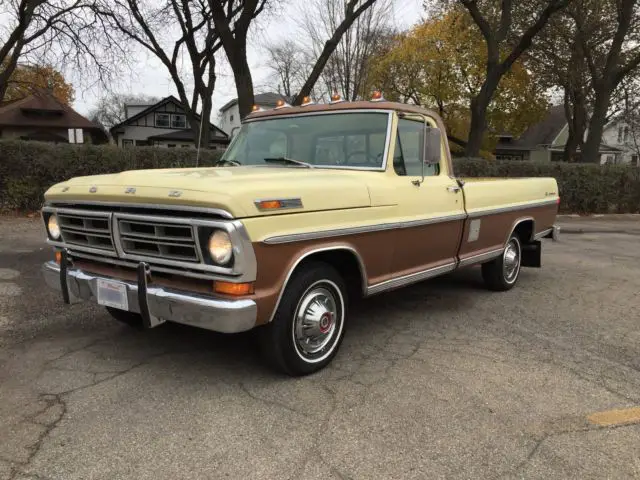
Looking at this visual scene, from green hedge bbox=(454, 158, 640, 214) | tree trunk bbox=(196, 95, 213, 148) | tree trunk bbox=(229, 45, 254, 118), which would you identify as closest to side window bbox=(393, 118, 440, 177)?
green hedge bbox=(454, 158, 640, 214)

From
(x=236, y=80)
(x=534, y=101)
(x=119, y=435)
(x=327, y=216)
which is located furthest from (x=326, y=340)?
(x=534, y=101)

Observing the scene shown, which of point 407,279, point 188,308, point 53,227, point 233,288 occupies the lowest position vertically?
point 407,279

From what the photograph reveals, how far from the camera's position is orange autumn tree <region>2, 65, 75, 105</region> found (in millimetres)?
22150

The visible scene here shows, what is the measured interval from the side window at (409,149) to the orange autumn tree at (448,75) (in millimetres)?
24452

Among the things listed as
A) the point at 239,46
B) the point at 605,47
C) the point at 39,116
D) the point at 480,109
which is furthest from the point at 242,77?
the point at 39,116

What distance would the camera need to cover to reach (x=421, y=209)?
4527 mm

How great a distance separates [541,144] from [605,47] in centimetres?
2227

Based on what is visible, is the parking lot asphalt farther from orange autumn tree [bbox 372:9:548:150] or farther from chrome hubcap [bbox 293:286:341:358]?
orange autumn tree [bbox 372:9:548:150]

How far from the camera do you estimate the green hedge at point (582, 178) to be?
15.5 meters

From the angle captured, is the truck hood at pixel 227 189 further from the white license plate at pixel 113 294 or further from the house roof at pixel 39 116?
the house roof at pixel 39 116

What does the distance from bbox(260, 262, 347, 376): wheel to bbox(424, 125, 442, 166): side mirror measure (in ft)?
4.91

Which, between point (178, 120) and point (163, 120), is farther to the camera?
point (178, 120)

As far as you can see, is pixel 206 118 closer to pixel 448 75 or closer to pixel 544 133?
pixel 448 75

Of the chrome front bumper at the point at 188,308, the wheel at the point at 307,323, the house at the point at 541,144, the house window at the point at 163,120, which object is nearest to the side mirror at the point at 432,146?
the wheel at the point at 307,323
